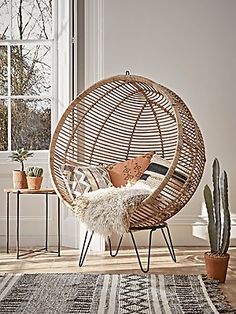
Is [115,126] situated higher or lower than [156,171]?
higher

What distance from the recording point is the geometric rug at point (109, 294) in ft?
9.29

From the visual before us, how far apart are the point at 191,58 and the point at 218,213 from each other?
174cm

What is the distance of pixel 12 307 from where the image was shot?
9.37ft

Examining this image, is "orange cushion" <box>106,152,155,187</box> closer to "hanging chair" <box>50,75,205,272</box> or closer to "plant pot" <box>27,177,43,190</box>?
"hanging chair" <box>50,75,205,272</box>

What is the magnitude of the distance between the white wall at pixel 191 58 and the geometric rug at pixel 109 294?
128 cm

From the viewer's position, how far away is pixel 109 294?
3.09 metres

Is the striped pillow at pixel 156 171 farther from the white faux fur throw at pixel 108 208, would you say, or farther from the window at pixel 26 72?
the window at pixel 26 72

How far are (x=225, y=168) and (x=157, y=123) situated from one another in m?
0.66

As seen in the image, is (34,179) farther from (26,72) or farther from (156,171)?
(26,72)

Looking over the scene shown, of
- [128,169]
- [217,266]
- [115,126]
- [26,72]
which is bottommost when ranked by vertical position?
[217,266]

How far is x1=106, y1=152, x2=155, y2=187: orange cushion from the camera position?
426cm

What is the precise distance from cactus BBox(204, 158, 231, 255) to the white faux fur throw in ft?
→ 1.62

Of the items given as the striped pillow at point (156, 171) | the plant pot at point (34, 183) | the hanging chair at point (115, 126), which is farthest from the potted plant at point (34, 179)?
the striped pillow at point (156, 171)

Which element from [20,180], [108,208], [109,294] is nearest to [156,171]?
[108,208]
